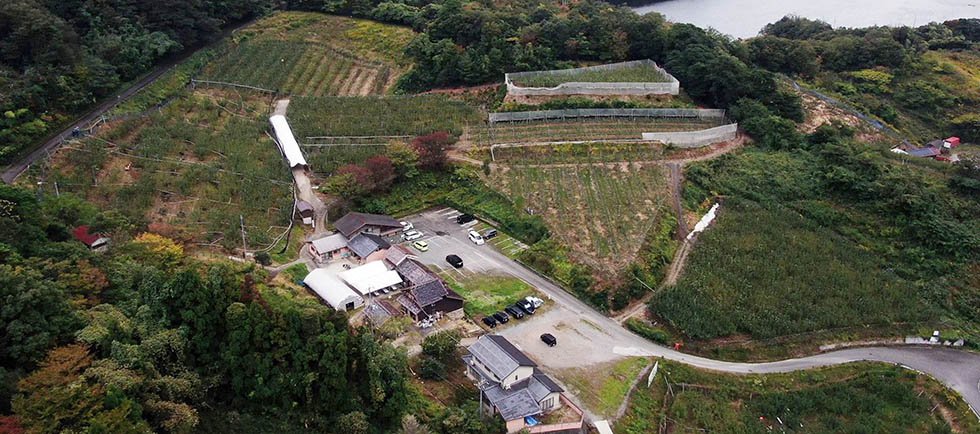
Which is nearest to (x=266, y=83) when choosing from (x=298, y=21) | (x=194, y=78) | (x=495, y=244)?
(x=194, y=78)

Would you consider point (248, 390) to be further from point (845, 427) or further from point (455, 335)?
point (845, 427)

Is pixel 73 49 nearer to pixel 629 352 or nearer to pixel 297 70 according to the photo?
pixel 297 70

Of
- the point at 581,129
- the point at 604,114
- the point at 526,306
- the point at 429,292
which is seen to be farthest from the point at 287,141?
the point at 604,114

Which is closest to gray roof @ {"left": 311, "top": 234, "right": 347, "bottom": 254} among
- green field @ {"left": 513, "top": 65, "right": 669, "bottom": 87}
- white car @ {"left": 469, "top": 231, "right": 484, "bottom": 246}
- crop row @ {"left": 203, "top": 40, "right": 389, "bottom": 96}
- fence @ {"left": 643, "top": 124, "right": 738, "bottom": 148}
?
white car @ {"left": 469, "top": 231, "right": 484, "bottom": 246}

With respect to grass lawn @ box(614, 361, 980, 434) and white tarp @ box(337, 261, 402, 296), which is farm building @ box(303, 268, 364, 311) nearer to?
white tarp @ box(337, 261, 402, 296)

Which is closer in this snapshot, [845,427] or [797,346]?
[845,427]
